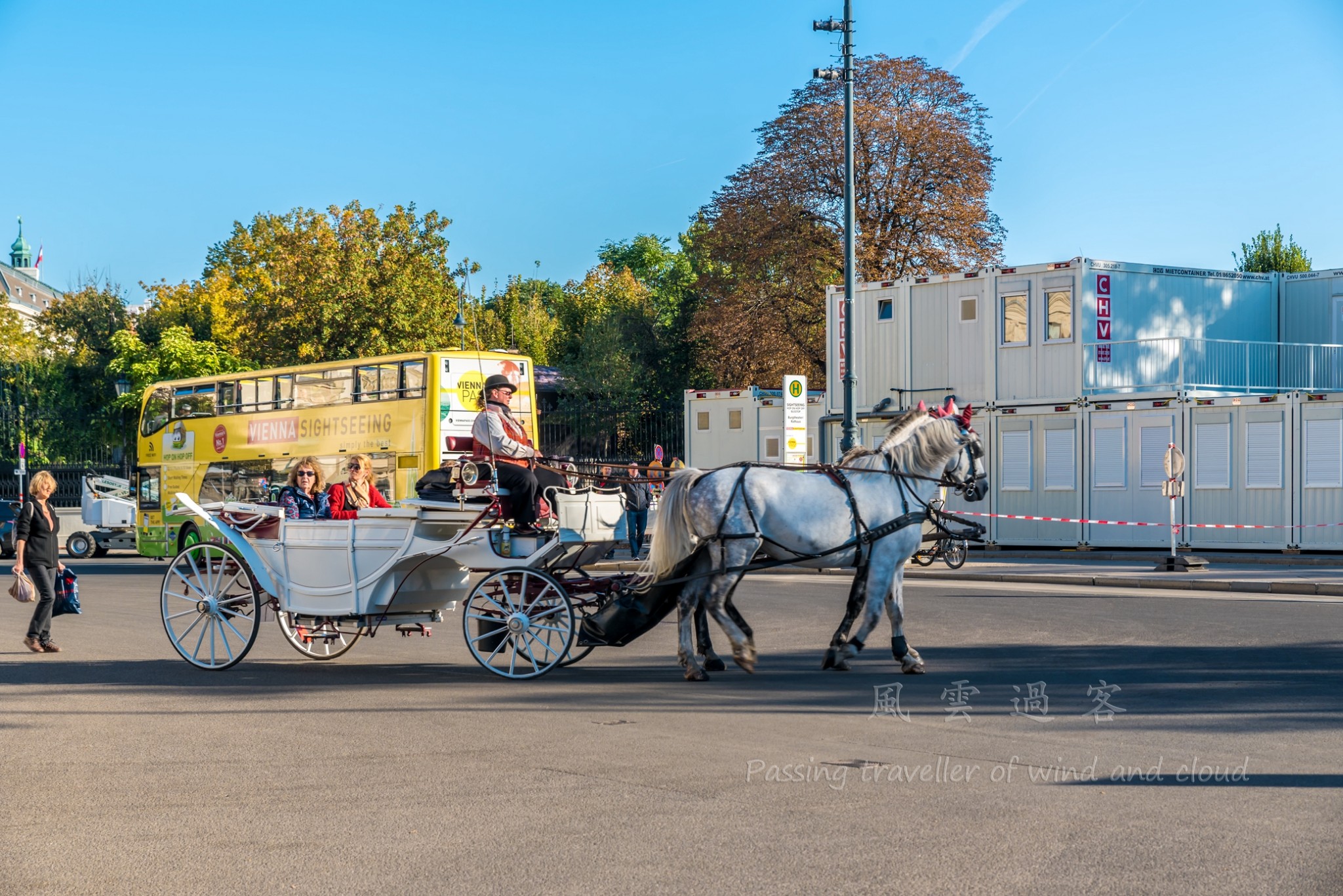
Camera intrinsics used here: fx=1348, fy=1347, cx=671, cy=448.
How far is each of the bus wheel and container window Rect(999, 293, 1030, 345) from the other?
57.1 feet

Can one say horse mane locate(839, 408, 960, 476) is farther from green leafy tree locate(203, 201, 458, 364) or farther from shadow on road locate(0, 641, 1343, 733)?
green leafy tree locate(203, 201, 458, 364)

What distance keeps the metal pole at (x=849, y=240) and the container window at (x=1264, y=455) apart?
760 centimetres

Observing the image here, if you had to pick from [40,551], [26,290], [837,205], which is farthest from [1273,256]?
[26,290]

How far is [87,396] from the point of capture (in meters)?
51.5

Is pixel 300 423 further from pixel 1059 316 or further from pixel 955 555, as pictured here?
pixel 1059 316

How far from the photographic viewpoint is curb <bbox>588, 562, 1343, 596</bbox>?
744 inches

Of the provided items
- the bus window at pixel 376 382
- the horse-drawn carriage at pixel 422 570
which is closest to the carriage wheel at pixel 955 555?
the bus window at pixel 376 382

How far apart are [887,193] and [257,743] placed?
37.4 m

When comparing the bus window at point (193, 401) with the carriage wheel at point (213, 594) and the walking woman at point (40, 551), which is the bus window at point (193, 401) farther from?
the carriage wheel at point (213, 594)

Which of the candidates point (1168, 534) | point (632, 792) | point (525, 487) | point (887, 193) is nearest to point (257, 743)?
point (632, 792)

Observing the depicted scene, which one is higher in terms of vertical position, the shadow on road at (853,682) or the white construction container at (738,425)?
the white construction container at (738,425)

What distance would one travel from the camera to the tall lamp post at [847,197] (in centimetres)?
2517

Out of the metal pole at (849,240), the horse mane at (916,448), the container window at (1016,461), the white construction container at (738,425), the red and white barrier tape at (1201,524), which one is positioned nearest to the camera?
the horse mane at (916,448)

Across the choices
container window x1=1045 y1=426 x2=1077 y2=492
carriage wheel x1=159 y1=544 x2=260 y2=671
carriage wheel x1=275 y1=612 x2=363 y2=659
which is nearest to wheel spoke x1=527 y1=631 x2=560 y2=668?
carriage wheel x1=275 y1=612 x2=363 y2=659
